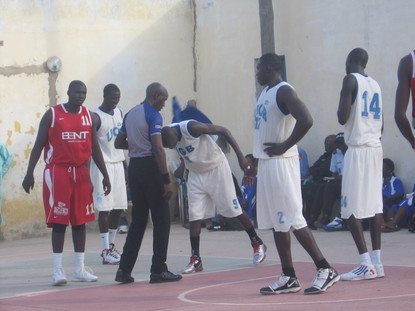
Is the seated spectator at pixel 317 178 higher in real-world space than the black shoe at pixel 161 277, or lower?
higher

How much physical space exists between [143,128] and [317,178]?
6.43 metres

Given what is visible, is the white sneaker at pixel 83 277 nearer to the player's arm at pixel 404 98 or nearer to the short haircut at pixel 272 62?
the short haircut at pixel 272 62

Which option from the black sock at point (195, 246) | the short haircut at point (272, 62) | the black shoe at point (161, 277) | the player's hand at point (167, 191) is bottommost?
the black shoe at point (161, 277)

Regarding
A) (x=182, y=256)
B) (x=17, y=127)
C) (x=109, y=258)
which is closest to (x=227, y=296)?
(x=109, y=258)

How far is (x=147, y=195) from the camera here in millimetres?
9195

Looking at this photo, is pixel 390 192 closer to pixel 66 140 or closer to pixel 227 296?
pixel 66 140

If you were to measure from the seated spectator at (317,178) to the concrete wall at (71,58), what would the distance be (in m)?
3.89

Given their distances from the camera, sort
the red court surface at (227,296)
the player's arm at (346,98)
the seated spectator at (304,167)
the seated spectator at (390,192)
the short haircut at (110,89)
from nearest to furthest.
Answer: the red court surface at (227,296) < the player's arm at (346,98) < the short haircut at (110,89) < the seated spectator at (390,192) < the seated spectator at (304,167)

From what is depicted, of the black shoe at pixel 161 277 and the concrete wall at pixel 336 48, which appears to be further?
the concrete wall at pixel 336 48

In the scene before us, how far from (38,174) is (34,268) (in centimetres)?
533

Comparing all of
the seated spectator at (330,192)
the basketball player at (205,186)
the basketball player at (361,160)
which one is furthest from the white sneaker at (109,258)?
the seated spectator at (330,192)

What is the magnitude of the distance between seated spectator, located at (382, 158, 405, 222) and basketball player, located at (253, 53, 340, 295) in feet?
19.8

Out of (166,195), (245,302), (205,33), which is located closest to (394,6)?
(205,33)

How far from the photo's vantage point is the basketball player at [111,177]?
11203mm
